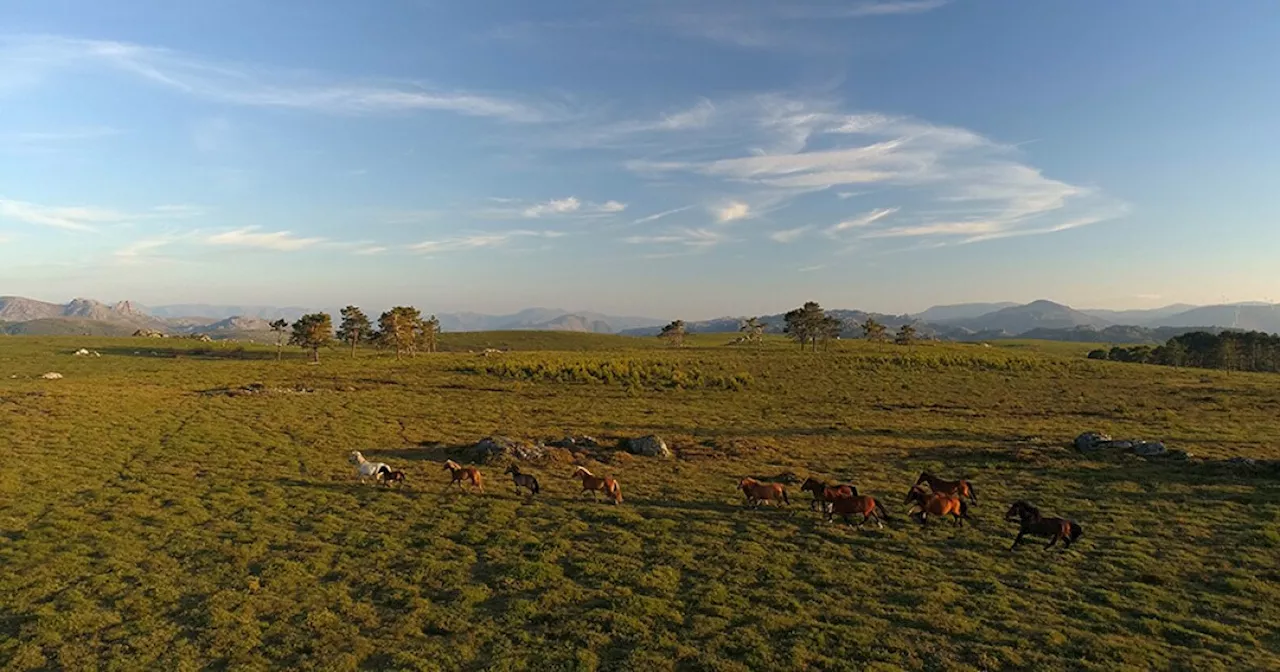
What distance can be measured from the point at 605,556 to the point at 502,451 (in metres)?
14.1

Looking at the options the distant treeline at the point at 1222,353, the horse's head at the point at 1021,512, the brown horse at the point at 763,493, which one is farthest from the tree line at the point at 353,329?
the distant treeline at the point at 1222,353

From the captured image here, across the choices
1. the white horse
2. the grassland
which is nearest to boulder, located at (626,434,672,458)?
the grassland

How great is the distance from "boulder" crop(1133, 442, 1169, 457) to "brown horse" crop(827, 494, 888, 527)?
795 inches

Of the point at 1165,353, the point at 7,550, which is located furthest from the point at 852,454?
the point at 1165,353

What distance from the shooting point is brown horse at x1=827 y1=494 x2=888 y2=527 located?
19.7 meters

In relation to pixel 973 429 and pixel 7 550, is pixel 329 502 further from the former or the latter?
pixel 973 429

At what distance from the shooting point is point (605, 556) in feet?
55.1

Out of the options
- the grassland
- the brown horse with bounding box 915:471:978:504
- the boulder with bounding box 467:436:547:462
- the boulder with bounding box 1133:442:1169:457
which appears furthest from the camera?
the boulder with bounding box 1133:442:1169:457

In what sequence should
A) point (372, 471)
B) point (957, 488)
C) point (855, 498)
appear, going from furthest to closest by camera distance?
1. point (372, 471)
2. point (957, 488)
3. point (855, 498)

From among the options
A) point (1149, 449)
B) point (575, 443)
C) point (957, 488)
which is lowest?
point (575, 443)

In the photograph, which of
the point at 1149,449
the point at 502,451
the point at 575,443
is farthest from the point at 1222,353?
the point at 502,451

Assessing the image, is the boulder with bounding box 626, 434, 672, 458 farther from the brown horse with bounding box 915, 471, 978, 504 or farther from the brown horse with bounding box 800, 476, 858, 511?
the brown horse with bounding box 915, 471, 978, 504

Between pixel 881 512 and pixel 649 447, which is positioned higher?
pixel 649 447

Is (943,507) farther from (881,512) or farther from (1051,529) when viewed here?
(1051,529)
